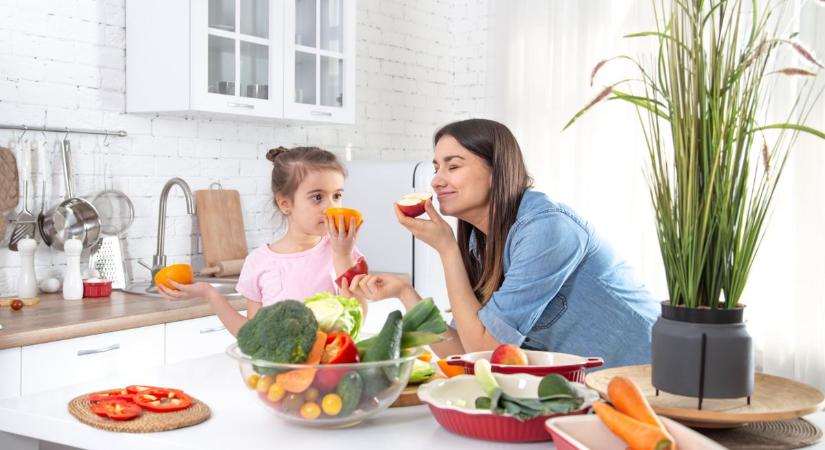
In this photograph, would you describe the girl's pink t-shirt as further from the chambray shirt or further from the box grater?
the box grater

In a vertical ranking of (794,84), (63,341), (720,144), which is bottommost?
(63,341)

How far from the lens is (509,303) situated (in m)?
2.12

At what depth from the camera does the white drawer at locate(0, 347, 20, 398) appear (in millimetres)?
2568

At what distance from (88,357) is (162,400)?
1294 millimetres

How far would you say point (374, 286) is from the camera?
2104 mm

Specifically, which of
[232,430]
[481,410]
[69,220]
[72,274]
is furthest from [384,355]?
[69,220]

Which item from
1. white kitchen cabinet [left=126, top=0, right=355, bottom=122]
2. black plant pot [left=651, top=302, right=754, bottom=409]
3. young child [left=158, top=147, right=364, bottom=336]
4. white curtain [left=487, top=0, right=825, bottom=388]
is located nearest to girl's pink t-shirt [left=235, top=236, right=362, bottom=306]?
young child [left=158, top=147, right=364, bottom=336]

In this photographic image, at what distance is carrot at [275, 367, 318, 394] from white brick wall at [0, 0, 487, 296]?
7.53ft

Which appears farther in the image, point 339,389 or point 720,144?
point 339,389

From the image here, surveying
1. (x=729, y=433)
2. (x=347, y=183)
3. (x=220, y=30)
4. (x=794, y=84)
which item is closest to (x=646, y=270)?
(x=794, y=84)

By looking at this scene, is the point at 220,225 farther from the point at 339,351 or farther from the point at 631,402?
the point at 631,402

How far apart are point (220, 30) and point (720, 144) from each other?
278 centimetres

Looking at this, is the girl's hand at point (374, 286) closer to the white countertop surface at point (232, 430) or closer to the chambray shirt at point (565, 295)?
the chambray shirt at point (565, 295)

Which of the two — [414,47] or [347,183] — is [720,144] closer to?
[347,183]
